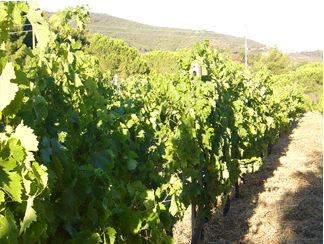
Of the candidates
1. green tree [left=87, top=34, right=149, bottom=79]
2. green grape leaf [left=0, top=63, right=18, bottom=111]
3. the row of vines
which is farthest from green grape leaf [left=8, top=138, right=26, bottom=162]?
green tree [left=87, top=34, right=149, bottom=79]

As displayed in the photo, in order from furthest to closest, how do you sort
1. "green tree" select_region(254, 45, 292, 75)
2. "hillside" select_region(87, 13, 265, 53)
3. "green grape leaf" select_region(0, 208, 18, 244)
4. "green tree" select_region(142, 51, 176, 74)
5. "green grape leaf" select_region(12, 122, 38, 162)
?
"hillside" select_region(87, 13, 265, 53)
"green tree" select_region(254, 45, 292, 75)
"green tree" select_region(142, 51, 176, 74)
"green grape leaf" select_region(12, 122, 38, 162)
"green grape leaf" select_region(0, 208, 18, 244)

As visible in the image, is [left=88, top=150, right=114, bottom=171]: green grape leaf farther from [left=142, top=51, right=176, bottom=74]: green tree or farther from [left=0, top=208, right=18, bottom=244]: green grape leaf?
[left=142, top=51, right=176, bottom=74]: green tree

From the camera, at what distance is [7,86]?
807 mm

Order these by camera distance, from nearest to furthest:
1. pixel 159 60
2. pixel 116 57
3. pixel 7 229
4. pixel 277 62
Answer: pixel 7 229, pixel 116 57, pixel 159 60, pixel 277 62

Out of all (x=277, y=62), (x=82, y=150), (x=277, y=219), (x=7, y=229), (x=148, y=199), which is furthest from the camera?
(x=277, y=62)

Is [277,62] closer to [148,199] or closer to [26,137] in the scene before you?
[148,199]

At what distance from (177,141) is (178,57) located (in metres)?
1.28

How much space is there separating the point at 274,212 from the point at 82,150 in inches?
159

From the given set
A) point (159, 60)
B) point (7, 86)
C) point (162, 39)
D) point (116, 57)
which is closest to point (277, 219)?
point (7, 86)

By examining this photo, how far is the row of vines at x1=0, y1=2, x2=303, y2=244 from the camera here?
882 mm

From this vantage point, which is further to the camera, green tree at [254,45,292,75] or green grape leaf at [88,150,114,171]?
green tree at [254,45,292,75]

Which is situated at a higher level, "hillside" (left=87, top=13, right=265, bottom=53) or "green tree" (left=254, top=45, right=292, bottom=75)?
"hillside" (left=87, top=13, right=265, bottom=53)

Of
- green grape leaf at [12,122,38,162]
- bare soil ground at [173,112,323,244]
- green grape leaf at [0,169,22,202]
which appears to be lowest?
bare soil ground at [173,112,323,244]

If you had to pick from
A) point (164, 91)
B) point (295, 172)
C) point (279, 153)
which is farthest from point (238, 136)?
point (279, 153)
